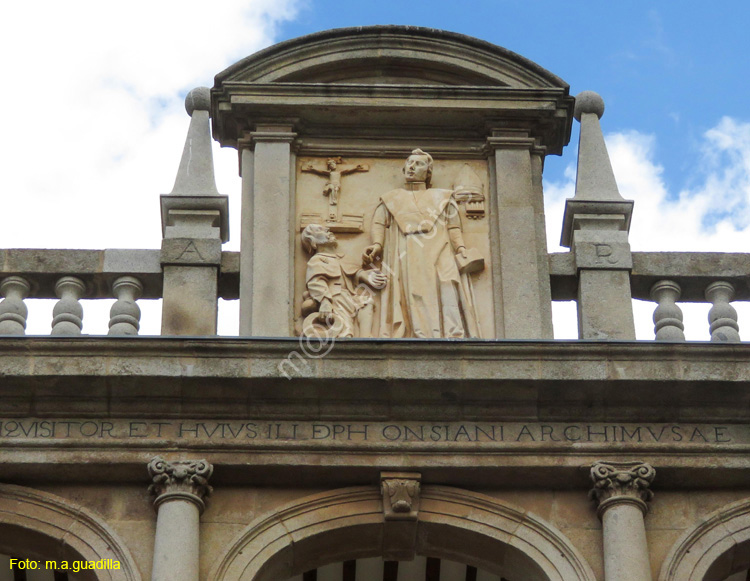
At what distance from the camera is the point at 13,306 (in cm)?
1828

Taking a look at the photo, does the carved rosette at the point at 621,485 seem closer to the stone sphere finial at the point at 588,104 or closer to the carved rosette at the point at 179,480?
the carved rosette at the point at 179,480

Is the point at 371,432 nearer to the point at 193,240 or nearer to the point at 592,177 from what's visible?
the point at 193,240

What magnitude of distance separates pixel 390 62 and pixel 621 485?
211 inches

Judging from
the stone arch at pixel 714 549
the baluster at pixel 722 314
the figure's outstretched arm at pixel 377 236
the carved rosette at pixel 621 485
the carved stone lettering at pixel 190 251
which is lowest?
the stone arch at pixel 714 549

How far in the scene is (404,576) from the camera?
18672mm

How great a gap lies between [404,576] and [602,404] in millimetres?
2591

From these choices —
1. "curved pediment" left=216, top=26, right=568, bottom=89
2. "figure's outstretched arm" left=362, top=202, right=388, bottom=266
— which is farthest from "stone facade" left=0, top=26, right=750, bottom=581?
"curved pediment" left=216, top=26, right=568, bottom=89

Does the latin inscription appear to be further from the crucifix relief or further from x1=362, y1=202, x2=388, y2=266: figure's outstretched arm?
the crucifix relief

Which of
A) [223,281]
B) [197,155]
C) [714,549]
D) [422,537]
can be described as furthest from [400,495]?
[197,155]

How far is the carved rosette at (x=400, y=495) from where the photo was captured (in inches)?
673

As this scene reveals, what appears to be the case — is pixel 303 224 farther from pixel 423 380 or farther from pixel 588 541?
pixel 588 541

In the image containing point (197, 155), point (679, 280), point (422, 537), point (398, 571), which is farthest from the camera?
point (197, 155)

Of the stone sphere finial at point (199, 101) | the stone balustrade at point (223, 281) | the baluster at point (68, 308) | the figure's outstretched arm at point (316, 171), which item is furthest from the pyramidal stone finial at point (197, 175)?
the baluster at point (68, 308)

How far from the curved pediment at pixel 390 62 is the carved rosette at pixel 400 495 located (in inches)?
179
